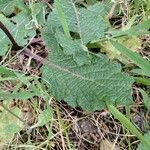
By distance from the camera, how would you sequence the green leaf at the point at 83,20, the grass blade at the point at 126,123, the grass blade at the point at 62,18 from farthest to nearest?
the green leaf at the point at 83,20 → the grass blade at the point at 62,18 → the grass blade at the point at 126,123

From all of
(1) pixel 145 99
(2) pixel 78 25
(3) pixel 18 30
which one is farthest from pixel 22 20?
(1) pixel 145 99

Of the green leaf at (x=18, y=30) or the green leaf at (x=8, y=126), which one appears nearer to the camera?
the green leaf at (x=8, y=126)

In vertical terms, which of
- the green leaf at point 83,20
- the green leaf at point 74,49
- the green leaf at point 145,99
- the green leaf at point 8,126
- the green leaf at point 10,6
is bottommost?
the green leaf at point 145,99

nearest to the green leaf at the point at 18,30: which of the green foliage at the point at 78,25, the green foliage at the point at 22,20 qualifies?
the green foliage at the point at 22,20

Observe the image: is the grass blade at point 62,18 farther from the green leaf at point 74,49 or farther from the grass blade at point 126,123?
the grass blade at point 126,123

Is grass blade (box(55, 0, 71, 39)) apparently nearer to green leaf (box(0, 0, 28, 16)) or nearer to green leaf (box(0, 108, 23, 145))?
green leaf (box(0, 0, 28, 16))

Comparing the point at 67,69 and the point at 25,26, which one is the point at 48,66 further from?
the point at 25,26
